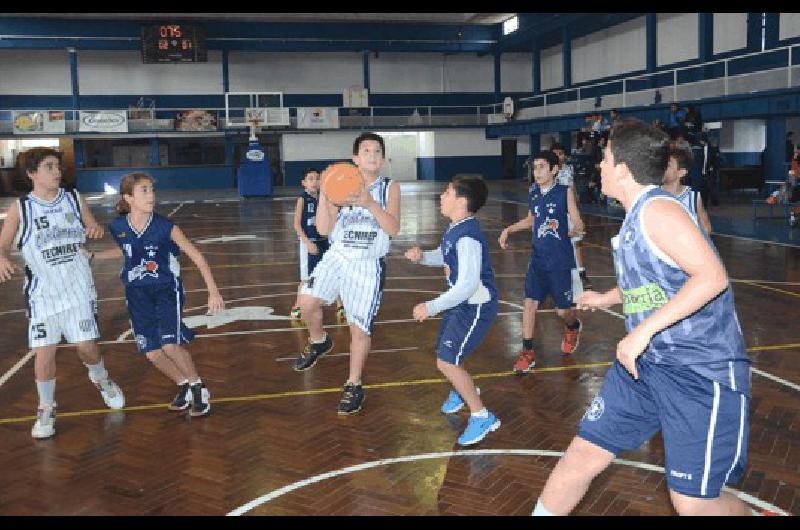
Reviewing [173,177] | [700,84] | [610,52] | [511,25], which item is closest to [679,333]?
[700,84]

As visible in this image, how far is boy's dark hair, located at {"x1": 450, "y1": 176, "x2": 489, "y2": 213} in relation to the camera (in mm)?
4754

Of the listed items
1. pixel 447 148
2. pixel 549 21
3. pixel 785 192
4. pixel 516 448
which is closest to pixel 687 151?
pixel 516 448

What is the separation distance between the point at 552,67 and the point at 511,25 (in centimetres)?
503

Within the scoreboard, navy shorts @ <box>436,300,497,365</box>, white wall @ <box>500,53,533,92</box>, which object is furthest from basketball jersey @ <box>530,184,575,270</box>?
white wall @ <box>500,53,533,92</box>

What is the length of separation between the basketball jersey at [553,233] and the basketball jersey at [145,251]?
9.79 ft

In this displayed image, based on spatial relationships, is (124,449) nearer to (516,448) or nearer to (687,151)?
(516,448)

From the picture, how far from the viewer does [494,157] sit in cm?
4353

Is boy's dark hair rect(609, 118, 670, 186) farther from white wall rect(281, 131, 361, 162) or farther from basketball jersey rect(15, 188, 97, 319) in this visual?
white wall rect(281, 131, 361, 162)

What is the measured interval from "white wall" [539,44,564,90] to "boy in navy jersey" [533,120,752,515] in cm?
3940

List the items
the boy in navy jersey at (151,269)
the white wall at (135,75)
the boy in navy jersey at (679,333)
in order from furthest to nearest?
the white wall at (135,75) < the boy in navy jersey at (151,269) < the boy in navy jersey at (679,333)

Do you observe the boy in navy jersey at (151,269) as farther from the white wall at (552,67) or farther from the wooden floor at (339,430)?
the white wall at (552,67)

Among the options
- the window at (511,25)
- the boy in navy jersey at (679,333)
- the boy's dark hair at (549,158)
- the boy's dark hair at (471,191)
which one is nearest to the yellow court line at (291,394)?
the boy's dark hair at (549,158)

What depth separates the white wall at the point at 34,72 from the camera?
1459 inches

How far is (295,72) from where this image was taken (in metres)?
40.5
